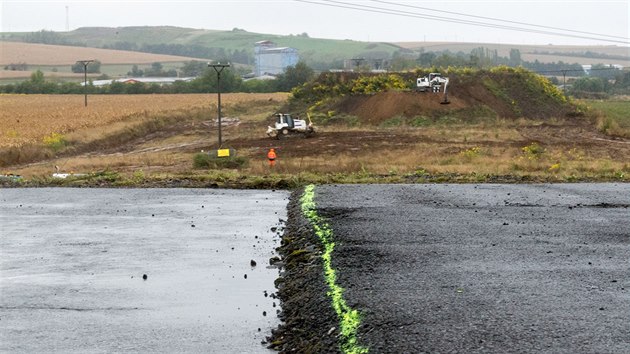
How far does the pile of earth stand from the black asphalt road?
42.4 m

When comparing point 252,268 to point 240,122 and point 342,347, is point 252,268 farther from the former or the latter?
point 240,122

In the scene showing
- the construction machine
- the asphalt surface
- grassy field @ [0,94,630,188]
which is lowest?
grassy field @ [0,94,630,188]

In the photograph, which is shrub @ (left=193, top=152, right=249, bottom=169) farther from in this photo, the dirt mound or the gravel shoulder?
the dirt mound

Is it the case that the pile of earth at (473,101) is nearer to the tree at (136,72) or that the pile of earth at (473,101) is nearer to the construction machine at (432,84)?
the construction machine at (432,84)

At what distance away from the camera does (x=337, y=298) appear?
11.7m

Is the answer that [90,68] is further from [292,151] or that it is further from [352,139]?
[292,151]

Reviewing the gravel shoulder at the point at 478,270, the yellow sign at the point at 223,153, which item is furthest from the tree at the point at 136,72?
the gravel shoulder at the point at 478,270

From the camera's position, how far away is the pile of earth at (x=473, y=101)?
65312mm

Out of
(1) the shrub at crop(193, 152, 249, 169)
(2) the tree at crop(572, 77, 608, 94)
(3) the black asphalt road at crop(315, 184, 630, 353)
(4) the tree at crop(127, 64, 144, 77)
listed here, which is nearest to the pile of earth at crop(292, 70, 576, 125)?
(1) the shrub at crop(193, 152, 249, 169)

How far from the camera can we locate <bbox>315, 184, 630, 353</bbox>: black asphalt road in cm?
984

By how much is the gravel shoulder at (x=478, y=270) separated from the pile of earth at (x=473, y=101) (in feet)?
140

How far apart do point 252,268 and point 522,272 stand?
4368 millimetres

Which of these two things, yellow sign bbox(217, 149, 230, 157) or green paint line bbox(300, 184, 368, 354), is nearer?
green paint line bbox(300, 184, 368, 354)

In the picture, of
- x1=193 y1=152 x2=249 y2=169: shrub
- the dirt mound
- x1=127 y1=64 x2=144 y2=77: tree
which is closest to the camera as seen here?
x1=193 y1=152 x2=249 y2=169: shrub
